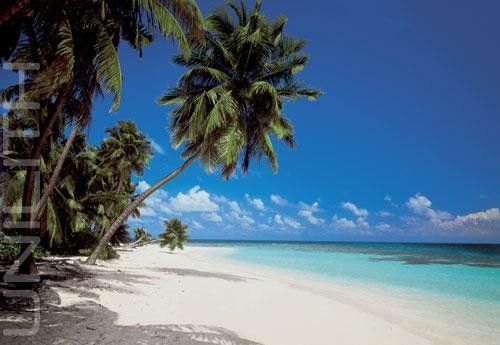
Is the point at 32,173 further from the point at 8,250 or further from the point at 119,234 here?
the point at 119,234

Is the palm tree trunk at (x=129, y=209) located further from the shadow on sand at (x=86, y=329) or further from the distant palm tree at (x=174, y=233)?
the distant palm tree at (x=174, y=233)

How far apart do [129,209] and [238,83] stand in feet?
20.5

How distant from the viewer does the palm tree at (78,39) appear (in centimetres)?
491

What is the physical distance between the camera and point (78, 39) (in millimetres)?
5598

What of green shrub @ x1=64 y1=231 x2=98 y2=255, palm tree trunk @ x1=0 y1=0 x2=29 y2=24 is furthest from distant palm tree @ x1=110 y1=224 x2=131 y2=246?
palm tree trunk @ x1=0 y1=0 x2=29 y2=24

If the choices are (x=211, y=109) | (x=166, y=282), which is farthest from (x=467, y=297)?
(x=211, y=109)

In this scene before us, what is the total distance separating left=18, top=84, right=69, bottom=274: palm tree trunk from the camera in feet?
19.5

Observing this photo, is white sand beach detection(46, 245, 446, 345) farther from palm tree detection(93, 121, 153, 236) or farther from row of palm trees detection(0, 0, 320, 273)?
palm tree detection(93, 121, 153, 236)

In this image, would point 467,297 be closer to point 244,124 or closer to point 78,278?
point 244,124

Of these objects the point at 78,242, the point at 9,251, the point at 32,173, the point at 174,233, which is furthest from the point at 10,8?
the point at 174,233

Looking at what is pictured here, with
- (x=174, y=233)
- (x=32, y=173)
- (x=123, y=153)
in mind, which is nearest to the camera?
(x=32, y=173)

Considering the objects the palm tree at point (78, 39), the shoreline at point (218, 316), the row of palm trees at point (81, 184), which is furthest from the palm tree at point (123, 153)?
the palm tree at point (78, 39)

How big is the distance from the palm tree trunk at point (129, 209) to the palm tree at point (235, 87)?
0.03 metres

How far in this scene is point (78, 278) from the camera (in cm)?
818
